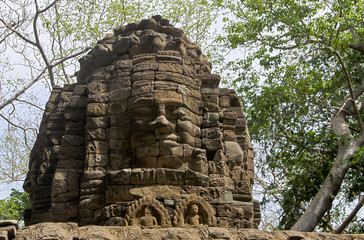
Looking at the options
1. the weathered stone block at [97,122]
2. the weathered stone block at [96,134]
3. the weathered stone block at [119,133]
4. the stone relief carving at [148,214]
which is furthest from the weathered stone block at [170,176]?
the weathered stone block at [97,122]

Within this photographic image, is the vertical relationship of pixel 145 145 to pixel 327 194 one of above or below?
below

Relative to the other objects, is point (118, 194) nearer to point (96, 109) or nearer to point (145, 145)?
point (145, 145)

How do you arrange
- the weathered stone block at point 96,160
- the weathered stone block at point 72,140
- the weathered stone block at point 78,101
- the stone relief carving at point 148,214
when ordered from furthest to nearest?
1. the weathered stone block at point 78,101
2. the weathered stone block at point 72,140
3. the weathered stone block at point 96,160
4. the stone relief carving at point 148,214

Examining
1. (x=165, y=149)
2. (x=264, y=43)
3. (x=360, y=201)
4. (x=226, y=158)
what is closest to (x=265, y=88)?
(x=264, y=43)

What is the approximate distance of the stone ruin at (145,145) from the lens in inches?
320

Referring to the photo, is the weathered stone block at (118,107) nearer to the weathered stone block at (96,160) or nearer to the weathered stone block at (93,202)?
the weathered stone block at (96,160)

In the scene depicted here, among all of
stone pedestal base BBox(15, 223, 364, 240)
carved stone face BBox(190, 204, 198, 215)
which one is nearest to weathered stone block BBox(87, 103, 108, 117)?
carved stone face BBox(190, 204, 198, 215)

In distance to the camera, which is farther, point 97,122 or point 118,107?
point 118,107

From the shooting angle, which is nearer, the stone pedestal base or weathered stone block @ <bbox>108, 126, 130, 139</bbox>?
the stone pedestal base

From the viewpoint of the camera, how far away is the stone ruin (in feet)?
26.7

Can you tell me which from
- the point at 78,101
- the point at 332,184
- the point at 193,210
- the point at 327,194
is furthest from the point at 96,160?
the point at 332,184

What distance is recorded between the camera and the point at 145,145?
8.53 meters

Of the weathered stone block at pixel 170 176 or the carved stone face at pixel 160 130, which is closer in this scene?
the weathered stone block at pixel 170 176

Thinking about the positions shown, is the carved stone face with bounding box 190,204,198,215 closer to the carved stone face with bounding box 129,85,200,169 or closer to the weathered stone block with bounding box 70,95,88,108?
the carved stone face with bounding box 129,85,200,169
